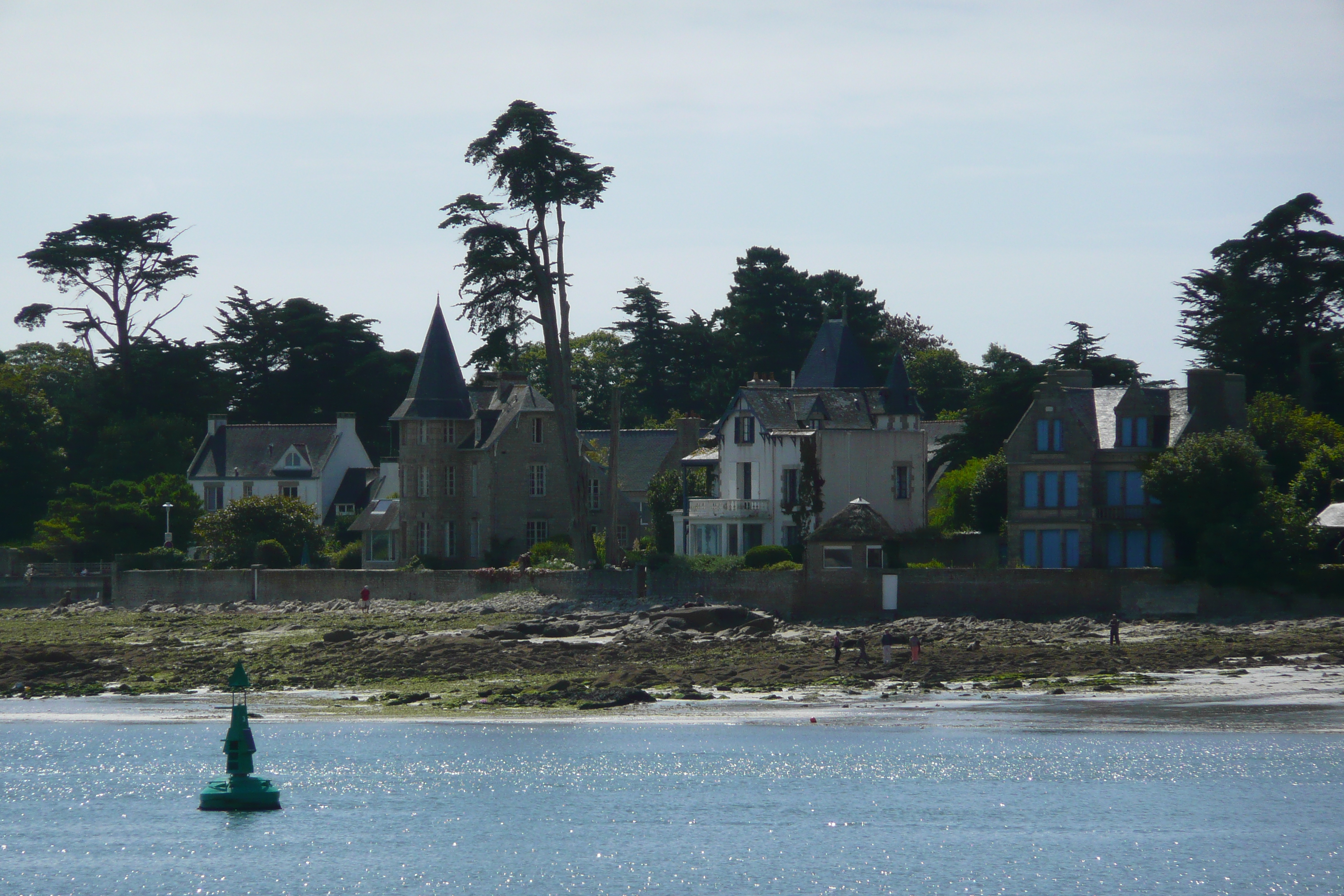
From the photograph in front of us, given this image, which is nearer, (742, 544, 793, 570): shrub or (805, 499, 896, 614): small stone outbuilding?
(805, 499, 896, 614): small stone outbuilding

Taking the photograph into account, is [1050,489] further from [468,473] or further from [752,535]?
[468,473]

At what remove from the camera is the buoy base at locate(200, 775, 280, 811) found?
94.9ft

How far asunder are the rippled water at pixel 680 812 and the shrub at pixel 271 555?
29.4 meters

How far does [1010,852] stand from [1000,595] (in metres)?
23.8

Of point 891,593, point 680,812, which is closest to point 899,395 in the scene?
point 891,593

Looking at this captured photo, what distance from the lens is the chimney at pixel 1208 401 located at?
51.5 metres

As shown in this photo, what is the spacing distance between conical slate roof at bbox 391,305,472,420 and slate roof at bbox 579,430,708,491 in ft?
31.0

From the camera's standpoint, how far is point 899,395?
60094mm

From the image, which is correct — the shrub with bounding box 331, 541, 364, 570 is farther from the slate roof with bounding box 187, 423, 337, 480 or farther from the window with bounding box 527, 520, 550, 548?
the slate roof with bounding box 187, 423, 337, 480

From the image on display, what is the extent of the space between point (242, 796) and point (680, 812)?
25.3 feet

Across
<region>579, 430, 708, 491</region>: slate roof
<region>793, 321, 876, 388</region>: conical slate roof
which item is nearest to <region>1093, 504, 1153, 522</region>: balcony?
<region>793, 321, 876, 388</region>: conical slate roof

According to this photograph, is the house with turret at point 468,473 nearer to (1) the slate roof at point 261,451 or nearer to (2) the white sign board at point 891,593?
(1) the slate roof at point 261,451

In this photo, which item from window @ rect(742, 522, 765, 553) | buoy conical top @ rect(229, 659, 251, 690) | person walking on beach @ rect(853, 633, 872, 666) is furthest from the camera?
window @ rect(742, 522, 765, 553)

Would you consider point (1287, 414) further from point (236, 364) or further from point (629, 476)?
point (236, 364)
